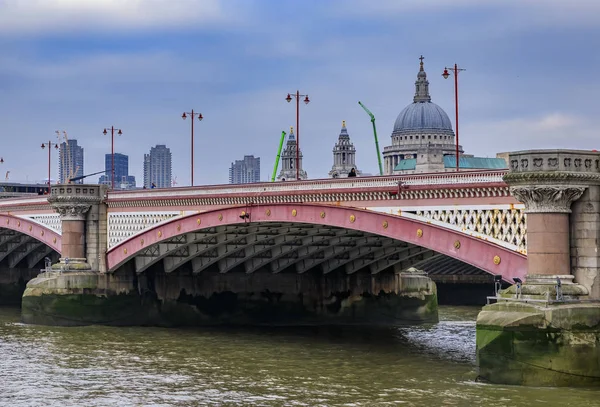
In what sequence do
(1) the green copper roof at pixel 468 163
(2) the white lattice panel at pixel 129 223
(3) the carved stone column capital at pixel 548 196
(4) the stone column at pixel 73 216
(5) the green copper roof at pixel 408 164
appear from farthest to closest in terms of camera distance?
(5) the green copper roof at pixel 408 164 → (1) the green copper roof at pixel 468 163 → (4) the stone column at pixel 73 216 → (2) the white lattice panel at pixel 129 223 → (3) the carved stone column capital at pixel 548 196

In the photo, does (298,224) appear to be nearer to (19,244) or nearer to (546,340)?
(546,340)

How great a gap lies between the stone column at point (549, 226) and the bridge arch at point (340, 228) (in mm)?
843

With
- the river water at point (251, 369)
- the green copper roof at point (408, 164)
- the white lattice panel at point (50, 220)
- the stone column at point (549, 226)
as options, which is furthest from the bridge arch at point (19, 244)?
the green copper roof at point (408, 164)

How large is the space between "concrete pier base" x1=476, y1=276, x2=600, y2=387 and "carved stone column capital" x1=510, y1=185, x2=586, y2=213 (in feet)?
6.74

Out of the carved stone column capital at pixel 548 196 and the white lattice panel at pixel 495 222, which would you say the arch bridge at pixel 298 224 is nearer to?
the white lattice panel at pixel 495 222

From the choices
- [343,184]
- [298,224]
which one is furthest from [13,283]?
[343,184]

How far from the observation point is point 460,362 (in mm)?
43906

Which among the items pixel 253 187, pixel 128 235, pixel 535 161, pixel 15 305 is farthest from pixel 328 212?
pixel 15 305

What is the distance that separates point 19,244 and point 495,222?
150 ft

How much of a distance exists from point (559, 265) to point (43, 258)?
5054 centimetres

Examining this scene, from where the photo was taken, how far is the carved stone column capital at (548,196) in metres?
35.0

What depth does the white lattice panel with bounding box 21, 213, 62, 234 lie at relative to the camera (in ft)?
211

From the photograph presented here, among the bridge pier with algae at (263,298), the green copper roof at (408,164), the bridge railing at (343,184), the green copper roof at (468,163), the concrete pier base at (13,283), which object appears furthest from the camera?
the green copper roof at (408,164)

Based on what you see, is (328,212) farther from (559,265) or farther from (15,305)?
(15,305)
